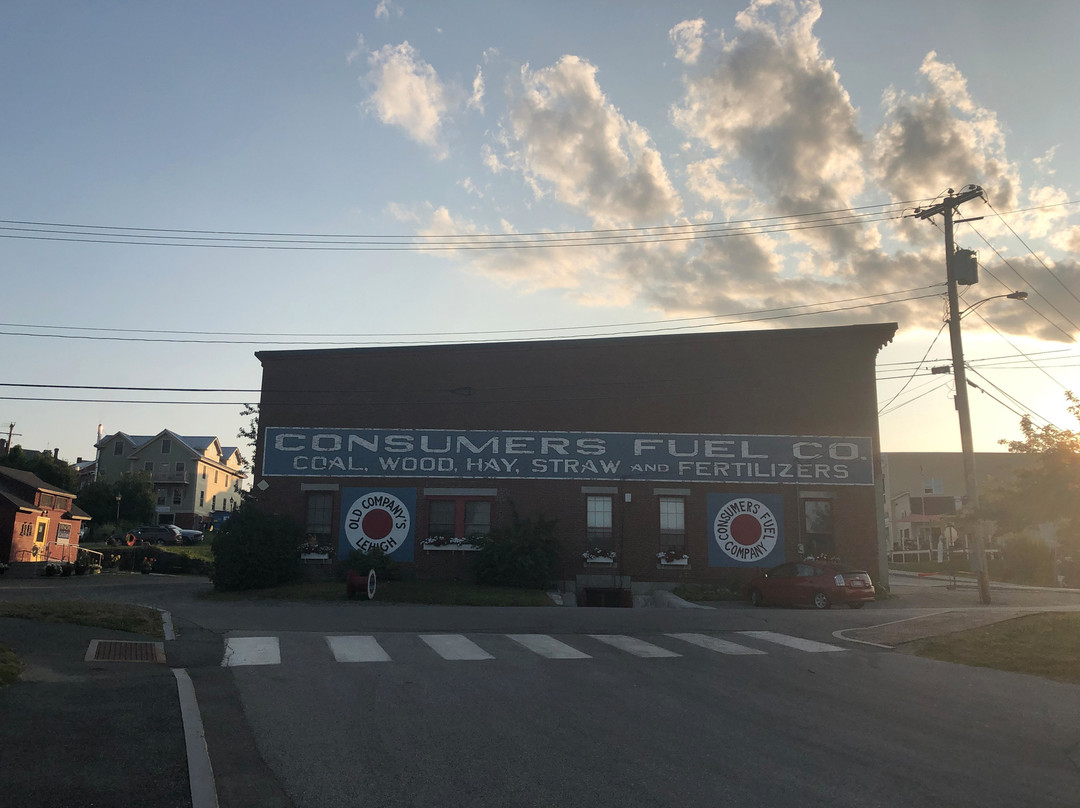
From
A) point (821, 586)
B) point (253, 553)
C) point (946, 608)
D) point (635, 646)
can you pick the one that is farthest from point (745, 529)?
point (635, 646)

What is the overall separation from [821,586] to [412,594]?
1296 cm

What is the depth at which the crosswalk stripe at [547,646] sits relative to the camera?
44.9ft

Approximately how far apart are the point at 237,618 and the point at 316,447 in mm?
15542

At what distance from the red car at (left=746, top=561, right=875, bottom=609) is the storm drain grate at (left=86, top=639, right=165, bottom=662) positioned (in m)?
19.3

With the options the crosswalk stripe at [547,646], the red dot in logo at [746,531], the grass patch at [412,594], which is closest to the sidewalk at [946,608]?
the red dot in logo at [746,531]

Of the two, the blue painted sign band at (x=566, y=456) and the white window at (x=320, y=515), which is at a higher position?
the blue painted sign band at (x=566, y=456)

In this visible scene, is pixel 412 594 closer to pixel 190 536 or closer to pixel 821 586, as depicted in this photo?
pixel 821 586

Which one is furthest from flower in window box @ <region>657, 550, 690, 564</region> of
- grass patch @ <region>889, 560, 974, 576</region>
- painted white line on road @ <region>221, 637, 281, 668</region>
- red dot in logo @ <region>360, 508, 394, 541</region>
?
grass patch @ <region>889, 560, 974, 576</region>

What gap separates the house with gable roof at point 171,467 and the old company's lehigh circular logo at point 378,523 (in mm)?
56230

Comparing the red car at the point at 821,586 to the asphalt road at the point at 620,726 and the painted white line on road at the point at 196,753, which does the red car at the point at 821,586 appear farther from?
the painted white line on road at the point at 196,753

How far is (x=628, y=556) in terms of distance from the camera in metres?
32.8

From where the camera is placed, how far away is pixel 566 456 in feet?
110

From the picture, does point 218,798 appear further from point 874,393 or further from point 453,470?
point 874,393

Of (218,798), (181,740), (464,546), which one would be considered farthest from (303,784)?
(464,546)
